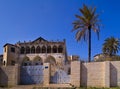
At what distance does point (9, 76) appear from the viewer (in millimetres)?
37656

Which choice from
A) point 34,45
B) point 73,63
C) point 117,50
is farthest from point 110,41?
point 73,63

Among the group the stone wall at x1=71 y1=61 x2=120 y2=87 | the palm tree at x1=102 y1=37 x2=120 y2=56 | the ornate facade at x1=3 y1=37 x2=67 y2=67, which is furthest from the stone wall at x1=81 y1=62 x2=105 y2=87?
the ornate facade at x1=3 y1=37 x2=67 y2=67

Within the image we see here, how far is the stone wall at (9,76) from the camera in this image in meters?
37.3

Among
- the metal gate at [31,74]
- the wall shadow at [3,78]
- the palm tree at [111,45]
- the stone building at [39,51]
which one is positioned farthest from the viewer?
the stone building at [39,51]

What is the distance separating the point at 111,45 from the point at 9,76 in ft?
90.4

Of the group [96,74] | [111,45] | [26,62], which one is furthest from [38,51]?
[96,74]

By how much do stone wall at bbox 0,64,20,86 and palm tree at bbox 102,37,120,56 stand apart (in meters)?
26.1

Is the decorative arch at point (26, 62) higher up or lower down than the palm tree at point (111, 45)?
lower down

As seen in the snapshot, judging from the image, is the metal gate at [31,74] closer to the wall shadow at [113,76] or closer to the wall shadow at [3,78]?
the wall shadow at [3,78]

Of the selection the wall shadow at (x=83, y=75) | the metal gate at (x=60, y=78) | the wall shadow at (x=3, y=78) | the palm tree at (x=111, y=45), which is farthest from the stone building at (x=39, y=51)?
the wall shadow at (x=83, y=75)

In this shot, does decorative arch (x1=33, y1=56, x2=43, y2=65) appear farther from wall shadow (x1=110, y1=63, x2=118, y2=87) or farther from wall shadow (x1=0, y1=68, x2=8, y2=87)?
wall shadow (x1=110, y1=63, x2=118, y2=87)

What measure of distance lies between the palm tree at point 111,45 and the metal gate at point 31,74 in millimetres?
23874

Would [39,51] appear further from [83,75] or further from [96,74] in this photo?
[96,74]

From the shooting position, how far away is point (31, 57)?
72.2 m
